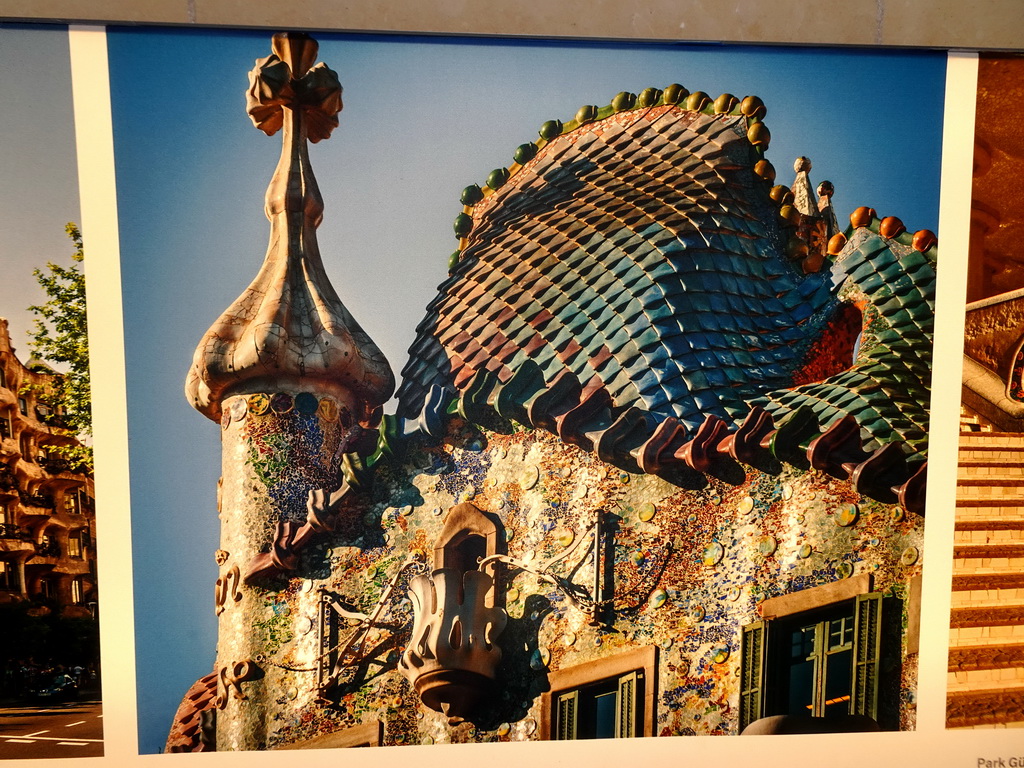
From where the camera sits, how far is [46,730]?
3658 mm

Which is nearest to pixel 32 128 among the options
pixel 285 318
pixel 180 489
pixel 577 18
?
pixel 285 318

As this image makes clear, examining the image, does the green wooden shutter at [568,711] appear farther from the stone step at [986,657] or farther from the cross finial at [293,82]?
the cross finial at [293,82]

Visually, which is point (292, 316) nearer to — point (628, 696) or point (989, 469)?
point (628, 696)

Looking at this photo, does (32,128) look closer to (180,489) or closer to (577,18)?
(180,489)

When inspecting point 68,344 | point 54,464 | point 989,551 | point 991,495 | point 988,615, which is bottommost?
point 988,615

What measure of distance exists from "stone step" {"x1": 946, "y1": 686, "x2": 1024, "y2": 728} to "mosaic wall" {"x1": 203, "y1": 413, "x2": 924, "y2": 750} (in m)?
0.84

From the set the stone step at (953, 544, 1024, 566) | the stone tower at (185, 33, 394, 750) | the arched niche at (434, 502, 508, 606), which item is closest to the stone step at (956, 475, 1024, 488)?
the stone step at (953, 544, 1024, 566)

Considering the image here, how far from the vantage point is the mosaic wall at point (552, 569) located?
3.81 metres

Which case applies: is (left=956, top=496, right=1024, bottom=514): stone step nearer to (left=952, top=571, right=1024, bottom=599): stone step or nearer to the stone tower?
(left=952, top=571, right=1024, bottom=599): stone step

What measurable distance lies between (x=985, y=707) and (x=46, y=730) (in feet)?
14.4

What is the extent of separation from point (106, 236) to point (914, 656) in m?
4.22

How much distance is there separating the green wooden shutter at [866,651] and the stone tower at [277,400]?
2481 mm

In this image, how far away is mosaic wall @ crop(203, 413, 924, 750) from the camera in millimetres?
3807

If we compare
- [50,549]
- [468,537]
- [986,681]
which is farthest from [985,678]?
[50,549]
